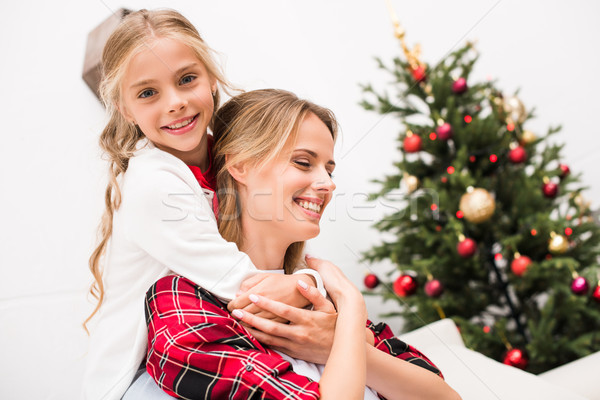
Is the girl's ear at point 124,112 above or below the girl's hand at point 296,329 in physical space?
above

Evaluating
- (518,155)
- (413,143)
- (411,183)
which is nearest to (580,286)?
(518,155)

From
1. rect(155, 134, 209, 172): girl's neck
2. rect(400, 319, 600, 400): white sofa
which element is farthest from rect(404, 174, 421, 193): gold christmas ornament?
rect(155, 134, 209, 172): girl's neck

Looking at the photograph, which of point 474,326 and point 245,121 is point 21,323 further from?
point 474,326

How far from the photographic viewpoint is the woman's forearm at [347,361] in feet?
2.84

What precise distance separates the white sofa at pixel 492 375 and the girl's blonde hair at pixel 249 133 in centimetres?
85

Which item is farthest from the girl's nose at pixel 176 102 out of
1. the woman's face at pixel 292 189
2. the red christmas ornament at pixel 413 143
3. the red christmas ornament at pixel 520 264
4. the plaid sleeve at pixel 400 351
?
the red christmas ornament at pixel 520 264

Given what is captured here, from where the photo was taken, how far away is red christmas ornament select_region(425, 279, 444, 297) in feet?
6.78

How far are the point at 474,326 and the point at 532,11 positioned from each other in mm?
2446

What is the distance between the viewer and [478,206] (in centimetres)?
199

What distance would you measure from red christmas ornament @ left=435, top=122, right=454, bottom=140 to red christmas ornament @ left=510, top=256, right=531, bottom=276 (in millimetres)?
666

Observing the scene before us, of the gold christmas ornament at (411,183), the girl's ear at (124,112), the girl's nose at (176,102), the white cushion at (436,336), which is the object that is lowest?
the white cushion at (436,336)

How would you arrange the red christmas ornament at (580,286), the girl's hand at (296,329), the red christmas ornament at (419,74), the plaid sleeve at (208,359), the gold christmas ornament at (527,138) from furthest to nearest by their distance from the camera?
the red christmas ornament at (419,74) → the gold christmas ornament at (527,138) → the red christmas ornament at (580,286) → the girl's hand at (296,329) → the plaid sleeve at (208,359)

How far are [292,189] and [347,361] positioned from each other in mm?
457

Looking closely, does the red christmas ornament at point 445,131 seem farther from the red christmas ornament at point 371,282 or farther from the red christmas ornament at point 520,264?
the red christmas ornament at point 371,282
